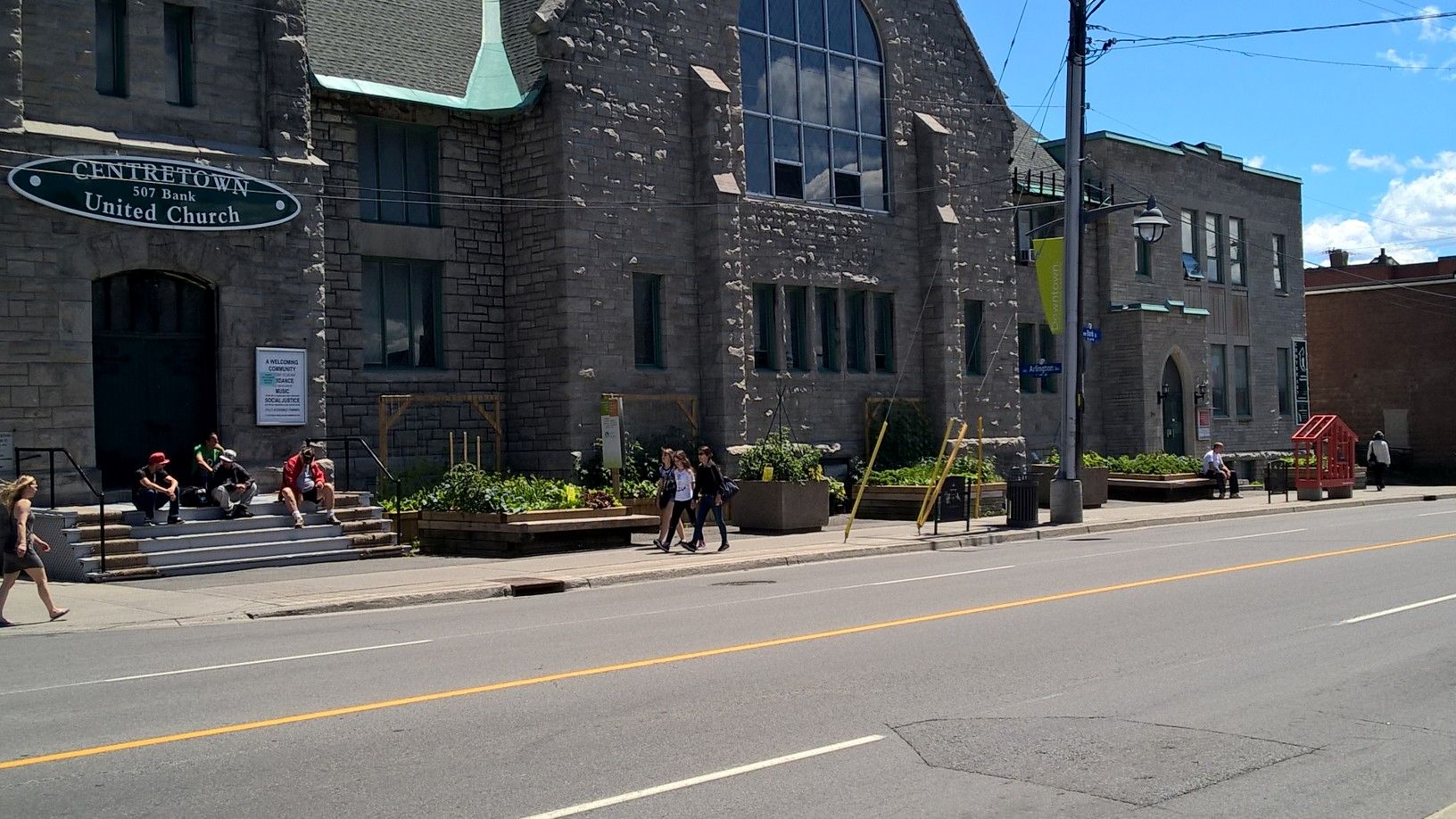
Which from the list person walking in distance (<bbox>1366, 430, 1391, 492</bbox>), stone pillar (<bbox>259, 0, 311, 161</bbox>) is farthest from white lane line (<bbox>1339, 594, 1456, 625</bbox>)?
person walking in distance (<bbox>1366, 430, 1391, 492</bbox>)

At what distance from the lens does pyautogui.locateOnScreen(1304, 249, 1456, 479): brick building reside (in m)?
49.5

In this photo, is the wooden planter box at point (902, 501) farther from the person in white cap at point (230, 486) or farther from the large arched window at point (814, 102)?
the person in white cap at point (230, 486)

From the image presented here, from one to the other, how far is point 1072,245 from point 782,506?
7.85 m

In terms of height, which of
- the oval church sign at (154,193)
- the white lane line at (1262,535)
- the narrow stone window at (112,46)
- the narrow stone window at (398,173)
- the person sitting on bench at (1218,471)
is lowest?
the white lane line at (1262,535)

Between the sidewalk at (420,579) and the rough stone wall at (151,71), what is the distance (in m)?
7.20

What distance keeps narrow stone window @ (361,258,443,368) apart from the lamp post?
1251cm

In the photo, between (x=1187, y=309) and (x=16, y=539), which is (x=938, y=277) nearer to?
(x=1187, y=309)

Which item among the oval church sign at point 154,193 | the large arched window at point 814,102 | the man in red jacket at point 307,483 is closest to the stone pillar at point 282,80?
the oval church sign at point 154,193

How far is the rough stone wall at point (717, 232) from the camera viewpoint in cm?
2636

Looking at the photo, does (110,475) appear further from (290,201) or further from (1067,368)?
(1067,368)

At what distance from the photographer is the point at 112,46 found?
67.6 feet

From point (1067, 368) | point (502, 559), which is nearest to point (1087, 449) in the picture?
point (1067, 368)

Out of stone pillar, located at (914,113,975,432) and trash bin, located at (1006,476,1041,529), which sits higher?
stone pillar, located at (914,113,975,432)

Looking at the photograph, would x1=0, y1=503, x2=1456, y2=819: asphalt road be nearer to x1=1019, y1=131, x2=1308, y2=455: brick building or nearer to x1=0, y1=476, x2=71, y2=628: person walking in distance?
x1=0, y1=476, x2=71, y2=628: person walking in distance
